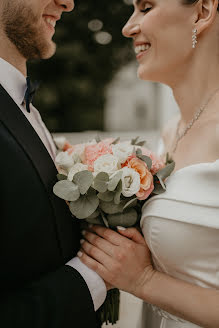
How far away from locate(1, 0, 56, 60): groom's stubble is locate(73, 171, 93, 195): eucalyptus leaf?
811 millimetres

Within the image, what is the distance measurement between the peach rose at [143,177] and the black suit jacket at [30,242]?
0.35 metres

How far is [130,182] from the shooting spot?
1.53m

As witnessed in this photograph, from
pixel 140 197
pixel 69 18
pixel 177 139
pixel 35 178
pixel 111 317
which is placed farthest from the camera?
pixel 69 18

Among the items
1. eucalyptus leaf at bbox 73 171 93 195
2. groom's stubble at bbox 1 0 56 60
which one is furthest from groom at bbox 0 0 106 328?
groom's stubble at bbox 1 0 56 60

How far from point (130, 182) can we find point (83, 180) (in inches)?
7.9

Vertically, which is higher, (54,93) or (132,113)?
(54,93)

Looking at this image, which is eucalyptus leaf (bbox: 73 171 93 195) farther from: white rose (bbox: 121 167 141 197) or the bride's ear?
the bride's ear

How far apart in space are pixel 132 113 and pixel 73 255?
84.1 feet

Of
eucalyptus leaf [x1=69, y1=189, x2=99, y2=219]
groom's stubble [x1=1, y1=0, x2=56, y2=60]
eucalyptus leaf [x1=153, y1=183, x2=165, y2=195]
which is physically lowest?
eucalyptus leaf [x1=153, y1=183, x2=165, y2=195]

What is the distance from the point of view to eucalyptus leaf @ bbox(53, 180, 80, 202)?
1438mm

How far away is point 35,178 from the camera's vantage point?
4.70 feet

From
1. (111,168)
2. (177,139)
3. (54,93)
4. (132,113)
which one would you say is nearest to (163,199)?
(111,168)

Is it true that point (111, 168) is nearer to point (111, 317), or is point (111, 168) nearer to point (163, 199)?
point (163, 199)

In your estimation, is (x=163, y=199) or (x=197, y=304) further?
(x=163, y=199)
